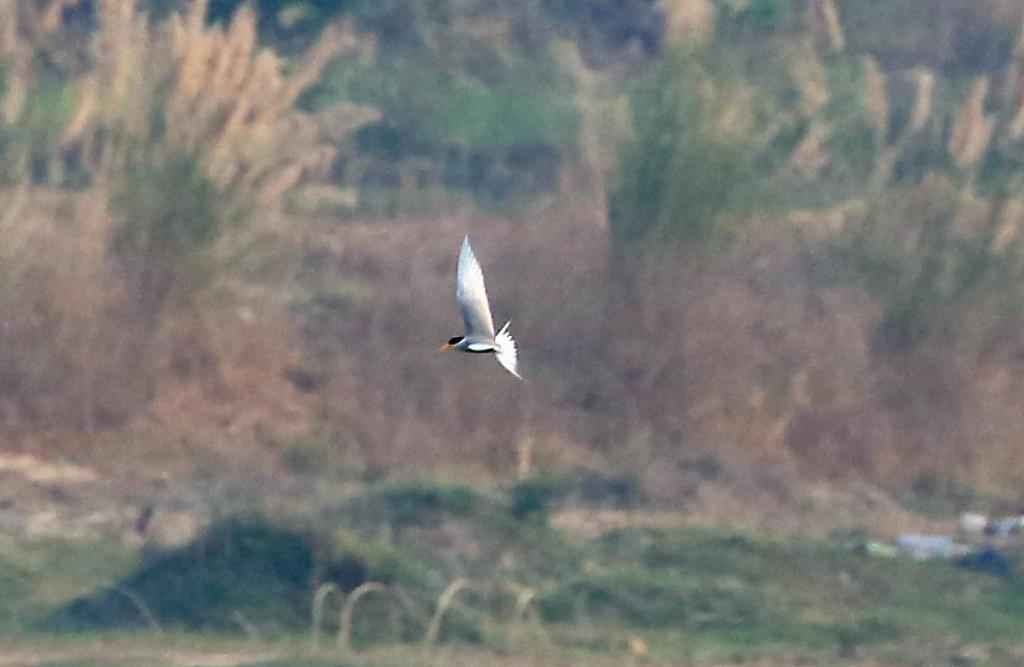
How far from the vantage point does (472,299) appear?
25.2 feet

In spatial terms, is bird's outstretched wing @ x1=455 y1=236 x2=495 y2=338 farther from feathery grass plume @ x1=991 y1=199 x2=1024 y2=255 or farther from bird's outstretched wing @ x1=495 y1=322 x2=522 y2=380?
feathery grass plume @ x1=991 y1=199 x2=1024 y2=255

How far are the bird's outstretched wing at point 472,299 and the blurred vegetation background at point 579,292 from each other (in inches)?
224

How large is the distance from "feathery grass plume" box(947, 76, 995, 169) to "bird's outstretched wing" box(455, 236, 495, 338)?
7396 millimetres

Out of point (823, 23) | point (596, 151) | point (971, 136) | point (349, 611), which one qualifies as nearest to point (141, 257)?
point (596, 151)

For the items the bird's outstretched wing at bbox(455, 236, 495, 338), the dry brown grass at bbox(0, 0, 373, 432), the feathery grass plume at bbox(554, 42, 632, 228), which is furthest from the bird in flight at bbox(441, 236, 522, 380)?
the feathery grass plume at bbox(554, 42, 632, 228)

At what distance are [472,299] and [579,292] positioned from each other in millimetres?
6645

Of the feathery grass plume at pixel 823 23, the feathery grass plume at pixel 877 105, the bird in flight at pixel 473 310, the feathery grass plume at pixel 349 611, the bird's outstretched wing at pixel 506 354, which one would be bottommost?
the feathery grass plume at pixel 349 611

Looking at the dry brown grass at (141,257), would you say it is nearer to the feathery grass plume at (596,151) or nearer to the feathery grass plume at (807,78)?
the feathery grass plume at (596,151)

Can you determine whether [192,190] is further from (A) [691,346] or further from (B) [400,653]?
(B) [400,653]

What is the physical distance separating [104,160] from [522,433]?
2.78 meters

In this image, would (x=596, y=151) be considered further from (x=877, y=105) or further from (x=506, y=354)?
(x=506, y=354)

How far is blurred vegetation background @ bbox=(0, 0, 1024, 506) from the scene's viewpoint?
550 inches

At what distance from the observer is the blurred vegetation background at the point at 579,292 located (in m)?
Result: 14.0

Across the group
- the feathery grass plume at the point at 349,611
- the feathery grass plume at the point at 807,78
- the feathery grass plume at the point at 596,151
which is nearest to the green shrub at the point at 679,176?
the feathery grass plume at the point at 596,151
